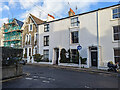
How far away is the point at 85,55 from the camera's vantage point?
15.2m

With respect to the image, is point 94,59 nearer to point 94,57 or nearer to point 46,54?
point 94,57

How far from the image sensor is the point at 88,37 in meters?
15.2

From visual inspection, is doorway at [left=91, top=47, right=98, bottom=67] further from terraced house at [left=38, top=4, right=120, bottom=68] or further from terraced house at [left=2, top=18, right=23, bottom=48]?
terraced house at [left=2, top=18, right=23, bottom=48]

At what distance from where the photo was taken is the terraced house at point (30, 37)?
22672 mm

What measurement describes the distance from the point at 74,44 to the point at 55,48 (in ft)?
13.1

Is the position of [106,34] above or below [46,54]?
above

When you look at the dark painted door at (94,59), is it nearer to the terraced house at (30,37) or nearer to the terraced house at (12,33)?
the terraced house at (30,37)

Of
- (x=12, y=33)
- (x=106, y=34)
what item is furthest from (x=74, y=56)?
(x=12, y=33)

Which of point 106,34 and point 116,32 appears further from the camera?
point 106,34

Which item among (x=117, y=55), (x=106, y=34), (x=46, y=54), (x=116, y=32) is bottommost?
(x=46, y=54)

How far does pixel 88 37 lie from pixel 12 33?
2710 centimetres

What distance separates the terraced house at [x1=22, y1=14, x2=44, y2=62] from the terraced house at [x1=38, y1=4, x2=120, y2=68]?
361cm

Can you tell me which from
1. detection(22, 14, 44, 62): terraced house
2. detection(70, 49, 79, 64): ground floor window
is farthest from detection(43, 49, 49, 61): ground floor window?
detection(70, 49, 79, 64): ground floor window

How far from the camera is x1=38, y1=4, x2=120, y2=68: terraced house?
43.3 feet
